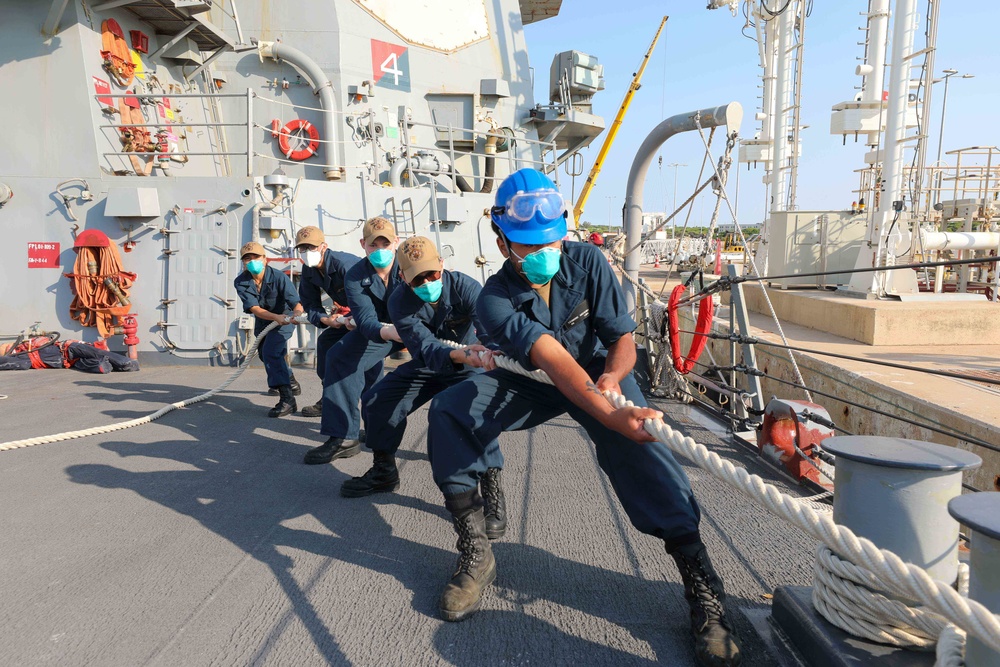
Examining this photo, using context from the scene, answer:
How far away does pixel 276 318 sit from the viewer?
16.4 feet

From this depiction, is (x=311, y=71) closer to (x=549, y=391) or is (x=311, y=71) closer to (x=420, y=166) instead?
(x=420, y=166)

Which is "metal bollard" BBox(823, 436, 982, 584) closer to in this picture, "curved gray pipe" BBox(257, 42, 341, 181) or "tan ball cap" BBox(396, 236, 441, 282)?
"tan ball cap" BBox(396, 236, 441, 282)

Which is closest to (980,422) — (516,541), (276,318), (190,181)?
(516,541)

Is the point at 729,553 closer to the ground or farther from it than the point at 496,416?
closer to the ground

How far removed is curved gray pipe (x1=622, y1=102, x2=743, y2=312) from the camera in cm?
470

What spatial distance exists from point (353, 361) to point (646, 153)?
10.9 ft

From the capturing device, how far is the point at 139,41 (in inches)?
312

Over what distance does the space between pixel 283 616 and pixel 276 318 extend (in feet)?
10.8

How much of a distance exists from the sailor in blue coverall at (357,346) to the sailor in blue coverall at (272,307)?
4.12ft

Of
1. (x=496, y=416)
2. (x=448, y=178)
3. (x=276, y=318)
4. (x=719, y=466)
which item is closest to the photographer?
(x=719, y=466)

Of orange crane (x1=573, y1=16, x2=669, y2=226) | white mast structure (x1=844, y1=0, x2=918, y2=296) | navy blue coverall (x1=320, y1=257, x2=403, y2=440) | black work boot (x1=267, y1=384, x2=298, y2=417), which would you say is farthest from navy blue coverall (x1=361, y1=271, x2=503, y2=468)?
orange crane (x1=573, y1=16, x2=669, y2=226)

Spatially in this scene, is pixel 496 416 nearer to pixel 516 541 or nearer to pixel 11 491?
pixel 516 541

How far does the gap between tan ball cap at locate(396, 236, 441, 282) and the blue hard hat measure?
0.77 meters

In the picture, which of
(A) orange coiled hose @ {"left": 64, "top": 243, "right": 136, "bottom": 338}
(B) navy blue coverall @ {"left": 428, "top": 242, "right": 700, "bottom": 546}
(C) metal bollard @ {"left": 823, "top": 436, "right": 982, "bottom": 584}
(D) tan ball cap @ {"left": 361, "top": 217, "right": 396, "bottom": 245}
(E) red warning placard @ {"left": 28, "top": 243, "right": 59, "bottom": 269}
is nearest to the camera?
(C) metal bollard @ {"left": 823, "top": 436, "right": 982, "bottom": 584}
